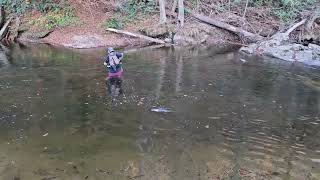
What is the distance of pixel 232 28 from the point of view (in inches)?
1107

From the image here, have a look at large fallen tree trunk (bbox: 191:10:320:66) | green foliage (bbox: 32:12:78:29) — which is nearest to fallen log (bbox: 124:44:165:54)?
large fallen tree trunk (bbox: 191:10:320:66)

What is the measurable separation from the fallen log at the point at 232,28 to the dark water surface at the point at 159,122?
7059mm

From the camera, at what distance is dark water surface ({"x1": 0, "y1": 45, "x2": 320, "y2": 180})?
9.21 metres

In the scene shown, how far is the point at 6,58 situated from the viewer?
21344mm

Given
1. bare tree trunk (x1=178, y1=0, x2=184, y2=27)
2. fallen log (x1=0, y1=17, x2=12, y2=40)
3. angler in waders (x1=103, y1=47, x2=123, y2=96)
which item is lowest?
angler in waders (x1=103, y1=47, x2=123, y2=96)

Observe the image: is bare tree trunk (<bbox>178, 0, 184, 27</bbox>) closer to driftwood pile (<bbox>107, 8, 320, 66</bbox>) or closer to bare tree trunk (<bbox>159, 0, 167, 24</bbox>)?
bare tree trunk (<bbox>159, 0, 167, 24</bbox>)

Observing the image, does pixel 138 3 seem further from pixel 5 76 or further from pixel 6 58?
pixel 5 76

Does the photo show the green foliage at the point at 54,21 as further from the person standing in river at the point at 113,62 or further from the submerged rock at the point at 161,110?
the submerged rock at the point at 161,110

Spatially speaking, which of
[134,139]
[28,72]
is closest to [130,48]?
[28,72]

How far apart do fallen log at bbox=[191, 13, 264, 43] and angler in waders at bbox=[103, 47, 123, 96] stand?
12730mm

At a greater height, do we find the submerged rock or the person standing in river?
the person standing in river

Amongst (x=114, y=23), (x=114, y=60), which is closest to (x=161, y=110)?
(x=114, y=60)

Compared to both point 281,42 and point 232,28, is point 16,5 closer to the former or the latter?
point 232,28

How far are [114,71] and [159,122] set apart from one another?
16.5 feet
